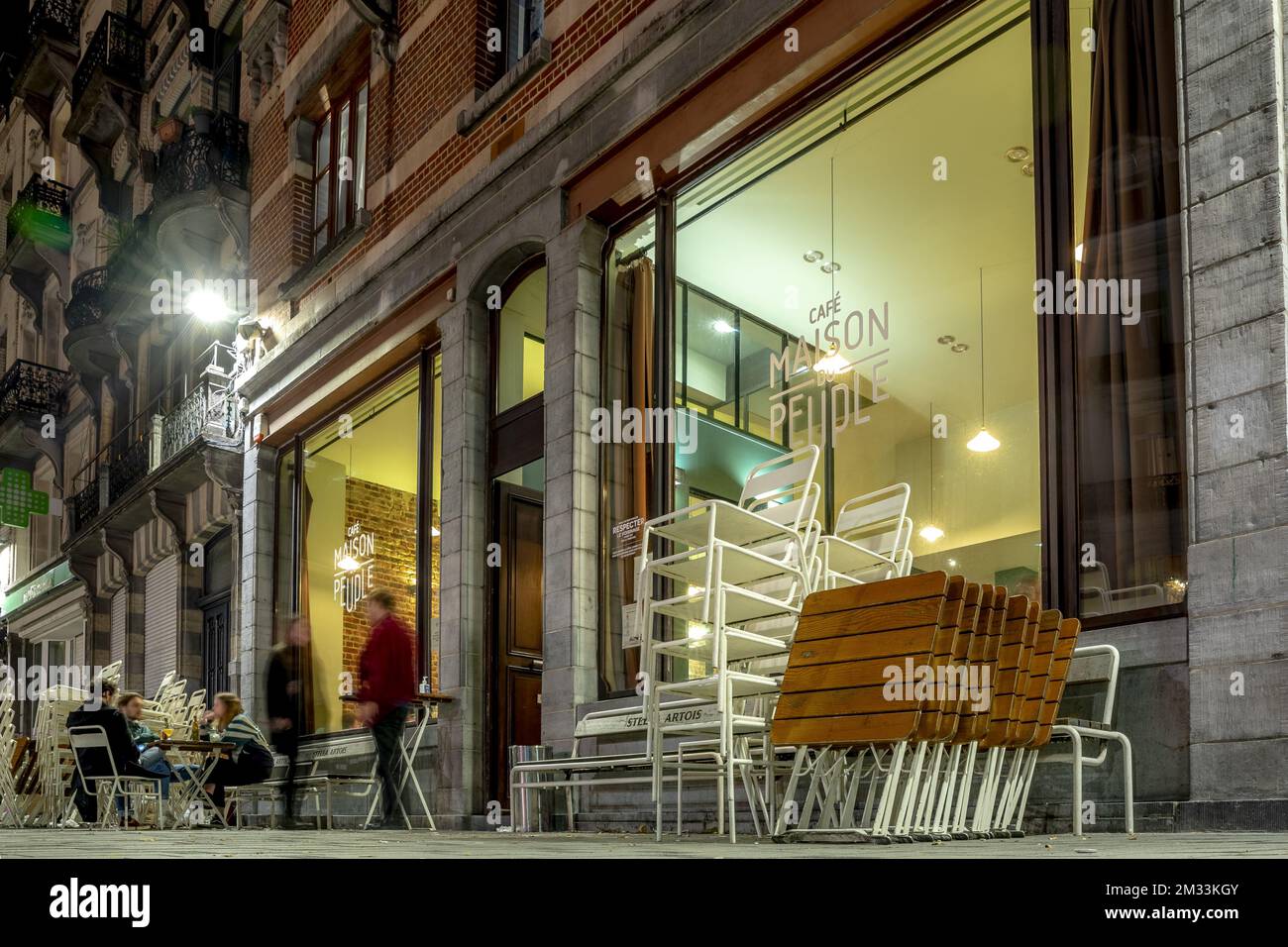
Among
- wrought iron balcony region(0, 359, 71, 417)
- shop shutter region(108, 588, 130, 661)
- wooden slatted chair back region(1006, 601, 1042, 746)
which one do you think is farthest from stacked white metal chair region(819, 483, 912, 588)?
wrought iron balcony region(0, 359, 71, 417)

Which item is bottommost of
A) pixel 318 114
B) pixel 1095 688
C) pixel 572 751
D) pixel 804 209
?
pixel 572 751

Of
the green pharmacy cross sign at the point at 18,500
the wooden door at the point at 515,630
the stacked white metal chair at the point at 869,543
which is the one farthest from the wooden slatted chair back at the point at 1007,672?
the green pharmacy cross sign at the point at 18,500

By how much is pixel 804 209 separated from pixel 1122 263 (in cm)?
347

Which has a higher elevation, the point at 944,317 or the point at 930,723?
the point at 944,317

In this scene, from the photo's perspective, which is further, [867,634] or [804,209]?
[804,209]

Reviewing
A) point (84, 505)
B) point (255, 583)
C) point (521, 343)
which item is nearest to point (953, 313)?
point (521, 343)

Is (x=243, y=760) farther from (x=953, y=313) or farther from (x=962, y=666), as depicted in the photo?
(x=962, y=666)

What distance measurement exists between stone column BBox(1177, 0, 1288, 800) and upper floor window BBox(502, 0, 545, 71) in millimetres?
7378

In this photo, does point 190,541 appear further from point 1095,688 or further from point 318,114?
point 1095,688

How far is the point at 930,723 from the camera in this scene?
16.3 feet

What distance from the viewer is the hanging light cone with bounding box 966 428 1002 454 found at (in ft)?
26.5

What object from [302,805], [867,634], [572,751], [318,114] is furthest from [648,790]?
[318,114]

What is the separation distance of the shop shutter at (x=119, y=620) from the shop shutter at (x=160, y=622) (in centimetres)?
55
